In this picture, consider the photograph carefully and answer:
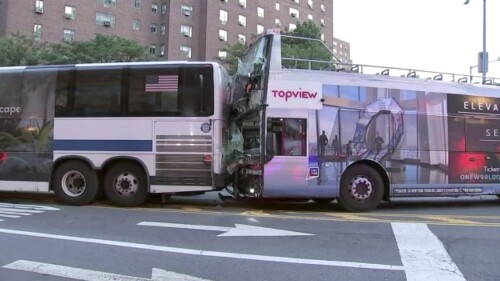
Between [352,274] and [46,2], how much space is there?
A: 51.8 meters

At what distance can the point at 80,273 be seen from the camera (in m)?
5.98

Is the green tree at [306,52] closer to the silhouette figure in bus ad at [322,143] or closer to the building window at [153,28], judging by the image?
the silhouette figure in bus ad at [322,143]

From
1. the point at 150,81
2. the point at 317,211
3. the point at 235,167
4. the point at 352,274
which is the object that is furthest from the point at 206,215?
the point at 352,274

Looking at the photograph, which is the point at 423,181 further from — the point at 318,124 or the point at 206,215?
the point at 206,215

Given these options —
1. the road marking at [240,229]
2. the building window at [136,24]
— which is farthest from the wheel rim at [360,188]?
the building window at [136,24]

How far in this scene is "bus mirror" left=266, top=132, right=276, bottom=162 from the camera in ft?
35.4

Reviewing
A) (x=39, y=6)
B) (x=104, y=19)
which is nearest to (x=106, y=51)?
(x=39, y=6)

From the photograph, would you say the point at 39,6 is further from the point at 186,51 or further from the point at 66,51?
the point at 186,51

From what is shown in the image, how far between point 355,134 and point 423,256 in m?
4.62

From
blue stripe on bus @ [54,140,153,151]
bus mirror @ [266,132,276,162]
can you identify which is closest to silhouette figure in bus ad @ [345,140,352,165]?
bus mirror @ [266,132,276,162]

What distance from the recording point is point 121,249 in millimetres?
7215

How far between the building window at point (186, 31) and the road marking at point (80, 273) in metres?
56.1

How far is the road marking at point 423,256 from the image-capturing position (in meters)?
5.95

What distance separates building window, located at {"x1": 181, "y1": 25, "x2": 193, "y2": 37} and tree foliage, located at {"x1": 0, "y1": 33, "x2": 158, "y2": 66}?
18.5 meters
